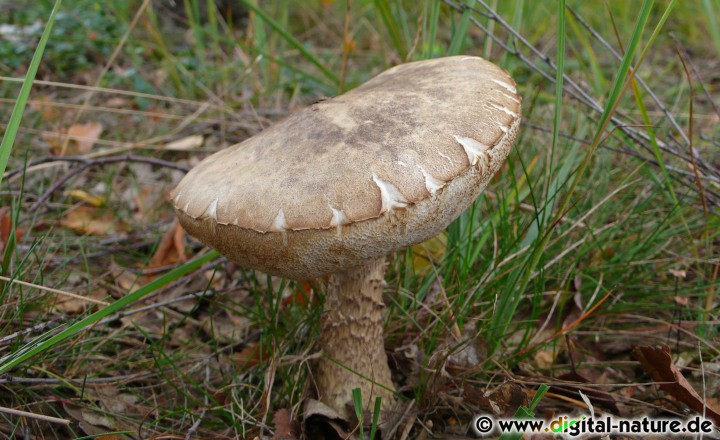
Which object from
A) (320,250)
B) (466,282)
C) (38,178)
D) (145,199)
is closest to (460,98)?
(320,250)

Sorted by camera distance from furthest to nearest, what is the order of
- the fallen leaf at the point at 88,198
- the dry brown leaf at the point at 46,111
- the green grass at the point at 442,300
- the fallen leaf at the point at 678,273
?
the dry brown leaf at the point at 46,111 < the fallen leaf at the point at 88,198 < the fallen leaf at the point at 678,273 < the green grass at the point at 442,300

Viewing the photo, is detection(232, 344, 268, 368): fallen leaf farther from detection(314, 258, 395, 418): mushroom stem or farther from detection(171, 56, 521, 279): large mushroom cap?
detection(171, 56, 521, 279): large mushroom cap

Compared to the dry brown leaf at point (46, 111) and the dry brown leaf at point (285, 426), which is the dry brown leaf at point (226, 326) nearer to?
the dry brown leaf at point (285, 426)

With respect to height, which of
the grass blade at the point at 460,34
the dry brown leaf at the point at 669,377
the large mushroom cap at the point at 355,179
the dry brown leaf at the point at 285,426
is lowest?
the dry brown leaf at the point at 285,426

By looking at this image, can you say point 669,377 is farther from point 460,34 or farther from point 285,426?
point 460,34

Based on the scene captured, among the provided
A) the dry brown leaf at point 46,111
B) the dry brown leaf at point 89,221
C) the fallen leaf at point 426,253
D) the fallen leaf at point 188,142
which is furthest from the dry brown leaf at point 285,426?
the dry brown leaf at point 46,111

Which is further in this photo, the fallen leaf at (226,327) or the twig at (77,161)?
the twig at (77,161)
